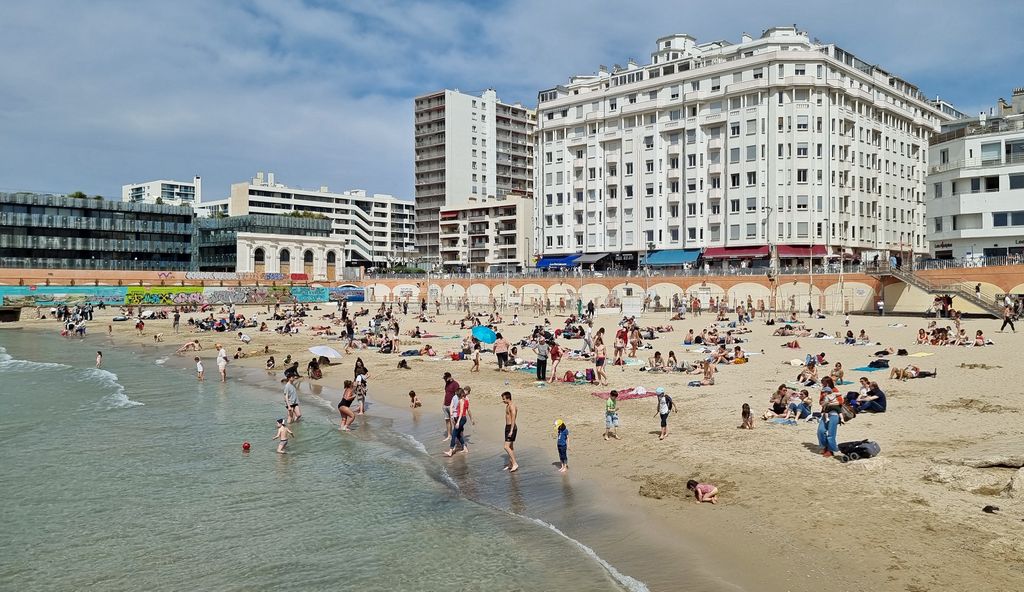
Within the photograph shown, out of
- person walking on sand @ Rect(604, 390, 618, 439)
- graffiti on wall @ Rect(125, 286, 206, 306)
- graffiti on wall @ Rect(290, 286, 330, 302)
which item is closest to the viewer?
person walking on sand @ Rect(604, 390, 618, 439)

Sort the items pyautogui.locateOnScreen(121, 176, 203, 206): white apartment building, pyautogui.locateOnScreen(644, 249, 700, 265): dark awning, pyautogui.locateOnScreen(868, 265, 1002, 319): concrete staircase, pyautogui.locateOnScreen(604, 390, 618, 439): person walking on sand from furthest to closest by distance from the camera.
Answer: pyautogui.locateOnScreen(121, 176, 203, 206): white apartment building < pyautogui.locateOnScreen(644, 249, 700, 265): dark awning < pyautogui.locateOnScreen(868, 265, 1002, 319): concrete staircase < pyautogui.locateOnScreen(604, 390, 618, 439): person walking on sand

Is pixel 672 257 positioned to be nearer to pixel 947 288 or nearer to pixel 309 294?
pixel 947 288

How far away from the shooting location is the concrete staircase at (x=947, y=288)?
136 ft

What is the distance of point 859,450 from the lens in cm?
1360

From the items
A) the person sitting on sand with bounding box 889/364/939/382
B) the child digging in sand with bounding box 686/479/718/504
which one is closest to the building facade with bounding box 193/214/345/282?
the person sitting on sand with bounding box 889/364/939/382

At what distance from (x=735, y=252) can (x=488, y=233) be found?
43964mm

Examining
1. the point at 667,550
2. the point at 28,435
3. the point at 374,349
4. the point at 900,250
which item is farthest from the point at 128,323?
the point at 900,250

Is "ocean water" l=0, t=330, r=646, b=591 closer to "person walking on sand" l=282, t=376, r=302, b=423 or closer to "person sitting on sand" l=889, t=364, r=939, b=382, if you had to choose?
"person walking on sand" l=282, t=376, r=302, b=423

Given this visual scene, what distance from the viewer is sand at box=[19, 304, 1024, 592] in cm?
930

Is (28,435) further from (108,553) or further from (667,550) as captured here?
(667,550)

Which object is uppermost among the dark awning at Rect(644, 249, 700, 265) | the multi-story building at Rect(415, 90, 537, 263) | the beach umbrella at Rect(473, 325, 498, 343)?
the multi-story building at Rect(415, 90, 537, 263)

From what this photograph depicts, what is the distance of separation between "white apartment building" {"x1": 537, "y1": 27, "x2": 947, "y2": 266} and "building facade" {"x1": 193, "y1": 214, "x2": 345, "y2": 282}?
3573cm

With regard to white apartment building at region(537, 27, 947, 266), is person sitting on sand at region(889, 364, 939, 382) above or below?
below

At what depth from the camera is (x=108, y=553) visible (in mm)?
11484
